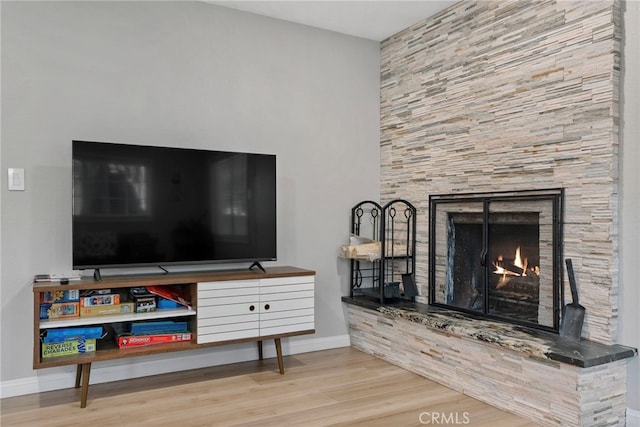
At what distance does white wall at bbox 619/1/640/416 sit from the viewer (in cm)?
230

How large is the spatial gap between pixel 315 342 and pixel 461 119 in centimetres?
191

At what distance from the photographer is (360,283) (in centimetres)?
376

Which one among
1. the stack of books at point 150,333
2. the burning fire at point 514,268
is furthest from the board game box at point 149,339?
the burning fire at point 514,268

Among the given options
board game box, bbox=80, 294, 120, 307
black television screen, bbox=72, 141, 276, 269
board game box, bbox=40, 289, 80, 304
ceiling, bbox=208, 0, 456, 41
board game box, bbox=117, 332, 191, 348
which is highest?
ceiling, bbox=208, 0, 456, 41

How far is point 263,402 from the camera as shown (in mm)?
2582

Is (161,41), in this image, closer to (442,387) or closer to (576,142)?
A: (576,142)

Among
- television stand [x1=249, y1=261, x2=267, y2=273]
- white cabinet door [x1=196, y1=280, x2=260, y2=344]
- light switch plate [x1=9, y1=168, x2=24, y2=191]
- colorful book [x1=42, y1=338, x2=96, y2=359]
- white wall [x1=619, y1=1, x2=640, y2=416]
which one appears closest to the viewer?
white wall [x1=619, y1=1, x2=640, y2=416]

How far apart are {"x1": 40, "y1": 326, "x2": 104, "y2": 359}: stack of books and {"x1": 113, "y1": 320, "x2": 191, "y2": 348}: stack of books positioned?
0.45 ft

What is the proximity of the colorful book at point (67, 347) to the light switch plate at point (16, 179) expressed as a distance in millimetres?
893

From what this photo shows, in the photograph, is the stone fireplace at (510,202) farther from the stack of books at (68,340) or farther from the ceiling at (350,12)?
the stack of books at (68,340)

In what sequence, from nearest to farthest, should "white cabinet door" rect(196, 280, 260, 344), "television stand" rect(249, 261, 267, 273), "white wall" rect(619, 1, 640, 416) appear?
1. "white wall" rect(619, 1, 640, 416)
2. "white cabinet door" rect(196, 280, 260, 344)
3. "television stand" rect(249, 261, 267, 273)

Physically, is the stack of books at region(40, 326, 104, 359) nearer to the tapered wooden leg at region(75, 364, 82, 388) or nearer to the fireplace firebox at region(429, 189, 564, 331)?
the tapered wooden leg at region(75, 364, 82, 388)

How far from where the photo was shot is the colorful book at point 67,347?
7.98ft

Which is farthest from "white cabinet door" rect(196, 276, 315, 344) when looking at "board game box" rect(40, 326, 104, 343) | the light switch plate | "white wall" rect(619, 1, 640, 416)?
"white wall" rect(619, 1, 640, 416)
